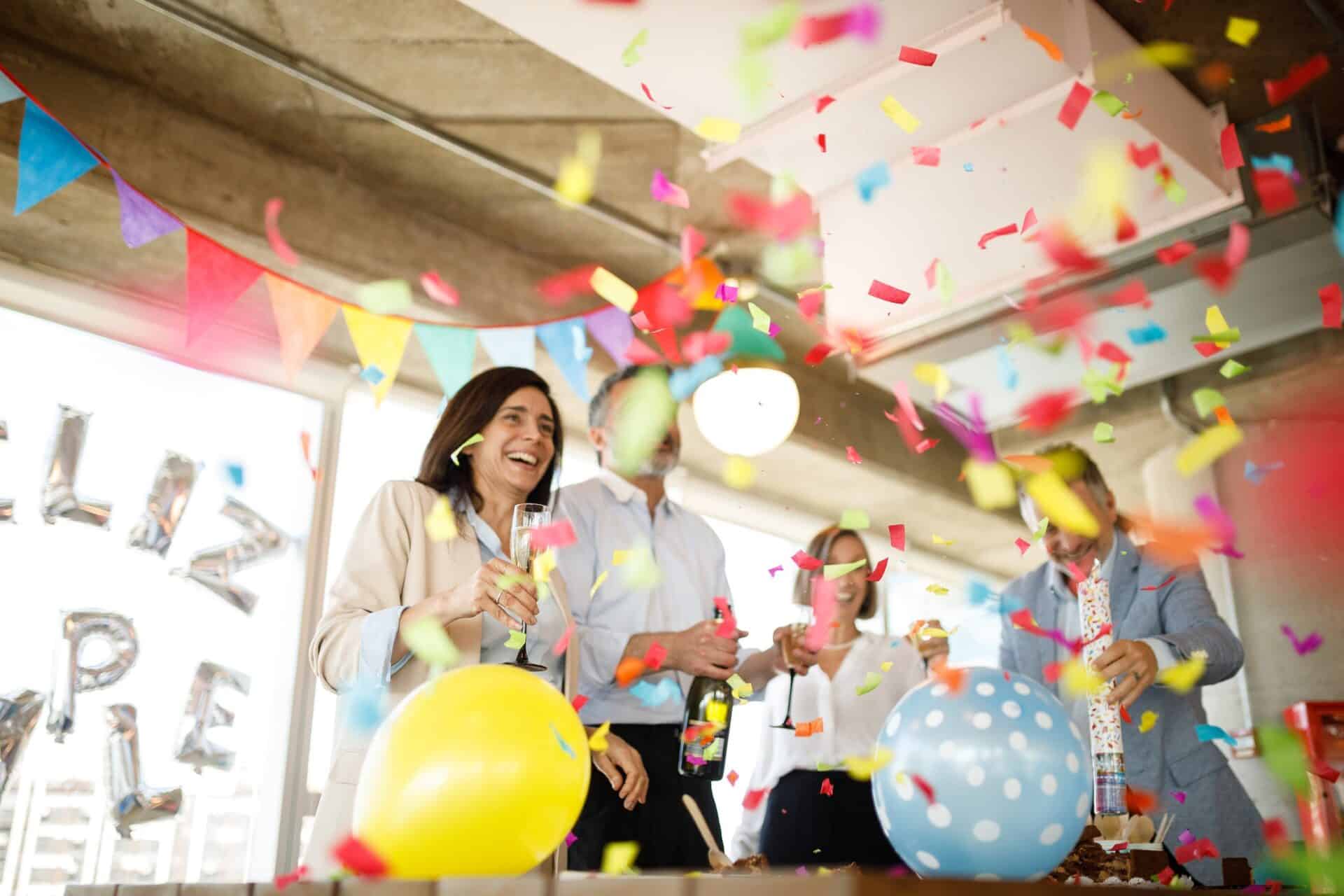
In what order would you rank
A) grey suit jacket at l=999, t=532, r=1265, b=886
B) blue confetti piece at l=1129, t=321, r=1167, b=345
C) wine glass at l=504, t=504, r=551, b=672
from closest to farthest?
wine glass at l=504, t=504, r=551, b=672
grey suit jacket at l=999, t=532, r=1265, b=886
blue confetti piece at l=1129, t=321, r=1167, b=345

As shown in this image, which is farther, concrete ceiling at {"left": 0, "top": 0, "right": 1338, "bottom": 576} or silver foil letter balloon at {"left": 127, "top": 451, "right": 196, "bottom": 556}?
silver foil letter balloon at {"left": 127, "top": 451, "right": 196, "bottom": 556}

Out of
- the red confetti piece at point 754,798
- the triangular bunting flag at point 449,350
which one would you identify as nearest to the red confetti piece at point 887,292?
the triangular bunting flag at point 449,350

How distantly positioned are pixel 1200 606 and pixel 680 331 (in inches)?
101

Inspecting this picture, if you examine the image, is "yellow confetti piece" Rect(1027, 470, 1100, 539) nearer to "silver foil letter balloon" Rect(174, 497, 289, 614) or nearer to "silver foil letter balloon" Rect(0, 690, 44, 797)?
"silver foil letter balloon" Rect(174, 497, 289, 614)

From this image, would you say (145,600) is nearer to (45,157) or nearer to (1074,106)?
(45,157)

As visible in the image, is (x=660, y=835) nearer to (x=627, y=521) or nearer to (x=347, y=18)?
(x=627, y=521)

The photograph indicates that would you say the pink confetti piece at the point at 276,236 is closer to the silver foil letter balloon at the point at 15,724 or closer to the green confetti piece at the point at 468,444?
the silver foil letter balloon at the point at 15,724

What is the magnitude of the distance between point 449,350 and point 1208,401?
2843 mm

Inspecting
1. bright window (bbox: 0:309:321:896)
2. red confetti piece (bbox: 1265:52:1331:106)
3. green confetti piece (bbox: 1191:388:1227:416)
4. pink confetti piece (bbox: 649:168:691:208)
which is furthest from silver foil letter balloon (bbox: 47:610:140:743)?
green confetti piece (bbox: 1191:388:1227:416)

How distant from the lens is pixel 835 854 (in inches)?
94.3

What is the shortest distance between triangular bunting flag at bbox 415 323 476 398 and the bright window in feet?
2.02

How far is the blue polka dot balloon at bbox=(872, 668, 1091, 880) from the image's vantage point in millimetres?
1026

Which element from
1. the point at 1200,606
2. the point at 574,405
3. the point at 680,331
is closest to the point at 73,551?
the point at 574,405

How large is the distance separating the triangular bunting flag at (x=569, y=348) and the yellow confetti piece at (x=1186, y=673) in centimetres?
173
